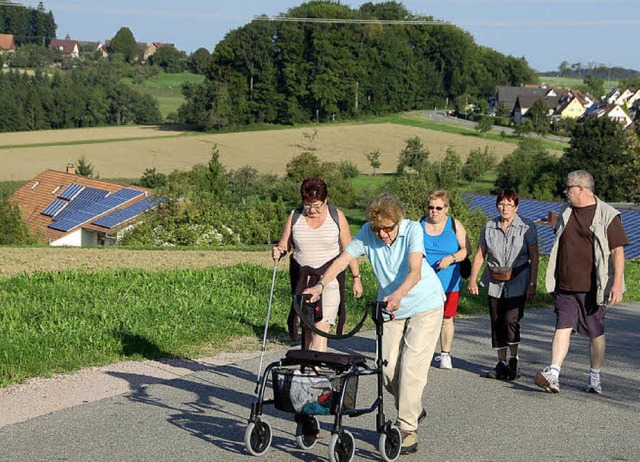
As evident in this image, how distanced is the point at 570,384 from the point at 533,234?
1.48m

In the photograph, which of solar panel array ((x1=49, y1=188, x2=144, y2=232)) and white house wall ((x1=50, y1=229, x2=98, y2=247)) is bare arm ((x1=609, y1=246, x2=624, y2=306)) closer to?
white house wall ((x1=50, y1=229, x2=98, y2=247))

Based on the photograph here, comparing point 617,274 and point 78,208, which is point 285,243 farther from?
point 78,208

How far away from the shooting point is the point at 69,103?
11731cm

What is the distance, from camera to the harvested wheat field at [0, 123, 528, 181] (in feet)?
284

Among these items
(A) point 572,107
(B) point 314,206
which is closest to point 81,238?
(B) point 314,206

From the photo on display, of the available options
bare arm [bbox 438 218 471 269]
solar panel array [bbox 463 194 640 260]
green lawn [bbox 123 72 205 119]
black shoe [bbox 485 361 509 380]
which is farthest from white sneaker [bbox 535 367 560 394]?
green lawn [bbox 123 72 205 119]

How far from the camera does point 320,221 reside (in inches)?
343

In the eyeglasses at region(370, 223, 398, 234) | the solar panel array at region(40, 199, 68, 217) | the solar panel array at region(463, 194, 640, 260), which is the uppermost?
the eyeglasses at region(370, 223, 398, 234)

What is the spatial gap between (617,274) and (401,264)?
2.73 metres

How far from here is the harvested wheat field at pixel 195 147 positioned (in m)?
86.5

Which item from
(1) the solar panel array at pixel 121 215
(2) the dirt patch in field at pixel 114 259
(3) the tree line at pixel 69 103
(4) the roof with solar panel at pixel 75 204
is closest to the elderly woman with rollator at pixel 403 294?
(2) the dirt patch in field at pixel 114 259

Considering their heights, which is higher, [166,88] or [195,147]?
[166,88]

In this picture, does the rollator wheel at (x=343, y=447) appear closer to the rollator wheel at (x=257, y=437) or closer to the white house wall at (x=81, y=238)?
the rollator wheel at (x=257, y=437)

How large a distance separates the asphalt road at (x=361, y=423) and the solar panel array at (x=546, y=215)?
119 feet
